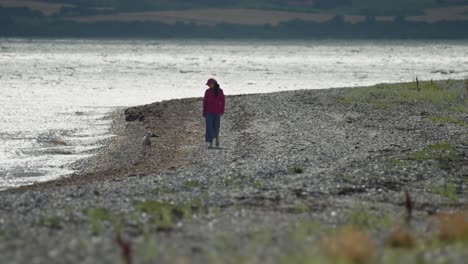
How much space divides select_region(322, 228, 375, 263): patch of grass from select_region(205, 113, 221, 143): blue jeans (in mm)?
16542

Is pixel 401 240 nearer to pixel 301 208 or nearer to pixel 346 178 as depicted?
pixel 301 208

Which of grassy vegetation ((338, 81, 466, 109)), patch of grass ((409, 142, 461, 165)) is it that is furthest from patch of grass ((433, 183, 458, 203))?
grassy vegetation ((338, 81, 466, 109))

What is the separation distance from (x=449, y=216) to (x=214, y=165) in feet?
35.1

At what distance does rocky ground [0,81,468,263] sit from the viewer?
46.3 feet

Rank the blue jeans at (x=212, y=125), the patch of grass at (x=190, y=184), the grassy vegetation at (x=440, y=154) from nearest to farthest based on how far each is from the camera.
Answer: the patch of grass at (x=190, y=184) < the grassy vegetation at (x=440, y=154) < the blue jeans at (x=212, y=125)

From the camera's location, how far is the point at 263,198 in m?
19.9

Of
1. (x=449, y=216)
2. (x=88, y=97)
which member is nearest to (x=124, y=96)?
(x=88, y=97)

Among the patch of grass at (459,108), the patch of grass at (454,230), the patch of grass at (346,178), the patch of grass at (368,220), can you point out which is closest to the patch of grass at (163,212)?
the patch of grass at (368,220)

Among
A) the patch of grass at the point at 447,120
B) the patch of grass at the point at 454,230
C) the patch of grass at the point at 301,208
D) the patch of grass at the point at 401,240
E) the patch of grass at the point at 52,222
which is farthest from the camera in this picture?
the patch of grass at the point at 447,120

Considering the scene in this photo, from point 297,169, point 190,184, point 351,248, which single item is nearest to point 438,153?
point 297,169

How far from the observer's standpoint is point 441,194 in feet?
68.9

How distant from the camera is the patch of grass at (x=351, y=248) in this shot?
1325 cm

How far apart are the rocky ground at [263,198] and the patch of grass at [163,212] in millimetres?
37

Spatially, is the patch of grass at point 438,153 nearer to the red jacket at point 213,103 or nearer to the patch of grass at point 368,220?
the red jacket at point 213,103
